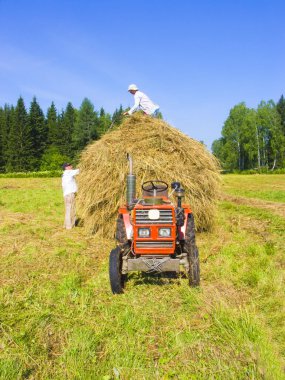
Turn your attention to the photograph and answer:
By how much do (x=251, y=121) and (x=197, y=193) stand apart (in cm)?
5837

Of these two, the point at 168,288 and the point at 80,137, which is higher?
the point at 80,137

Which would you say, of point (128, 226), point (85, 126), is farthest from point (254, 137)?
point (128, 226)

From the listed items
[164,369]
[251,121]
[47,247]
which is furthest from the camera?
[251,121]

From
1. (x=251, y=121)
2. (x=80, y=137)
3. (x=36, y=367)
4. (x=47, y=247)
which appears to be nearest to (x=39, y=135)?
(x=80, y=137)

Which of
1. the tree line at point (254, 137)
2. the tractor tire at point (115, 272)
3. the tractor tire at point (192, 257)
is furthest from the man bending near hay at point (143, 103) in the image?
the tree line at point (254, 137)

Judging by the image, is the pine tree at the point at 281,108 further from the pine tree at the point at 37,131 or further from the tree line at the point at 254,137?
the pine tree at the point at 37,131

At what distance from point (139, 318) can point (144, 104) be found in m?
5.90

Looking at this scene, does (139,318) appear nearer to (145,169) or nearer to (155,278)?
(155,278)

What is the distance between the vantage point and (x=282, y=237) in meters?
8.34

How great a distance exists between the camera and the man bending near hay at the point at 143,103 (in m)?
8.79

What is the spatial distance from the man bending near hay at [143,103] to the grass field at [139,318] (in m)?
3.53

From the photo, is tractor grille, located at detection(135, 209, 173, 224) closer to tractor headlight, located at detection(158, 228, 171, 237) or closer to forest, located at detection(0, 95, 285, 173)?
tractor headlight, located at detection(158, 228, 171, 237)

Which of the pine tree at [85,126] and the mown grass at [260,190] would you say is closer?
the mown grass at [260,190]

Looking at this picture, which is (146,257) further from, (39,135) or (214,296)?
(39,135)
